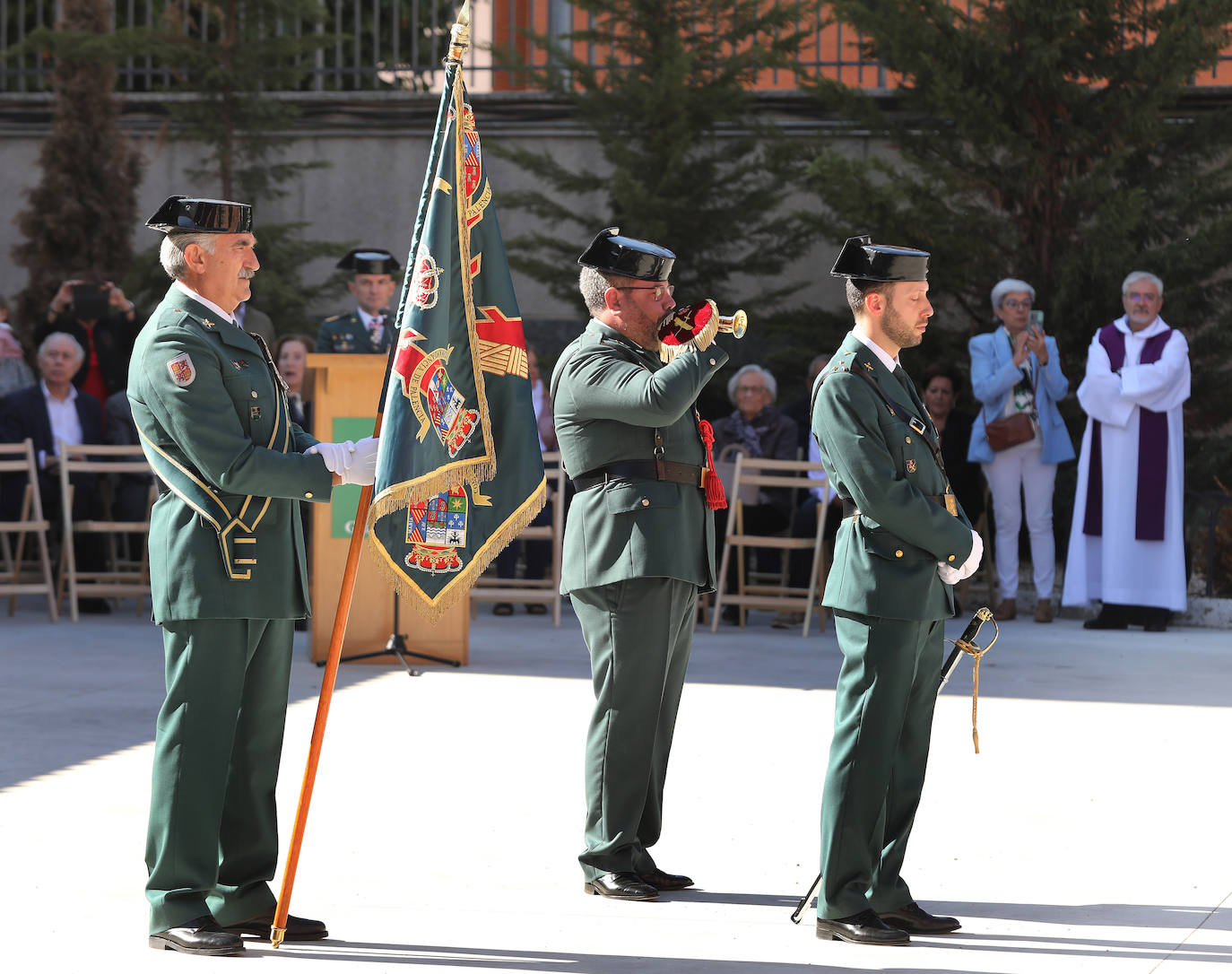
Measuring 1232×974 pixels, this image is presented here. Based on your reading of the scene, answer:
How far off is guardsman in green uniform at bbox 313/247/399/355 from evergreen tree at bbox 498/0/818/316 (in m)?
3.59

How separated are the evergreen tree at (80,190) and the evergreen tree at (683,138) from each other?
3.13 metres

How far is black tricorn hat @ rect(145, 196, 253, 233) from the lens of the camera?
4.07 meters

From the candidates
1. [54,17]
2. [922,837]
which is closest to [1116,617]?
[922,837]

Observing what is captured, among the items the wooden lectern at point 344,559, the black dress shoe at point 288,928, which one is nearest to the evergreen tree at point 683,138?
the wooden lectern at point 344,559

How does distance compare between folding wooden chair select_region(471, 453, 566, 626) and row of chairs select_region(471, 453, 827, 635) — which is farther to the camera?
folding wooden chair select_region(471, 453, 566, 626)

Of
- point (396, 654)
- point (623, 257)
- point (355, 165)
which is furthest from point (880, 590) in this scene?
point (355, 165)

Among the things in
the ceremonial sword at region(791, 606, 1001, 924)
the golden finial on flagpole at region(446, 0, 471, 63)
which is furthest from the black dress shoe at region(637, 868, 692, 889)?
the golden finial on flagpole at region(446, 0, 471, 63)

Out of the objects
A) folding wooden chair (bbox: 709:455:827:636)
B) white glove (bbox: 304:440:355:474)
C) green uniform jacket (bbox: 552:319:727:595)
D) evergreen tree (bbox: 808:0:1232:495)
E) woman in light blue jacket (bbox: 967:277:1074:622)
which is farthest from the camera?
evergreen tree (bbox: 808:0:1232:495)

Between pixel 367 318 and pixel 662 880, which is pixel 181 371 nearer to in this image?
pixel 662 880

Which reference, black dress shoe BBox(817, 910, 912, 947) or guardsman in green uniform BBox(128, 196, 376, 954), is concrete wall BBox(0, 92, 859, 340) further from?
black dress shoe BBox(817, 910, 912, 947)

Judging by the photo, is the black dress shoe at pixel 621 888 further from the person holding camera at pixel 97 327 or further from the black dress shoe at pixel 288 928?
the person holding camera at pixel 97 327

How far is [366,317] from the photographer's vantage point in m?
9.24

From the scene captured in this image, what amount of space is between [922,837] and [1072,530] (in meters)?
5.81

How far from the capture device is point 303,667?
8609mm
